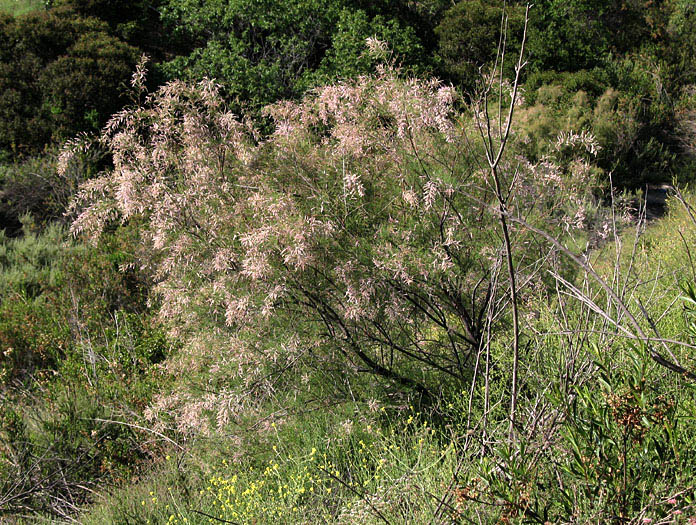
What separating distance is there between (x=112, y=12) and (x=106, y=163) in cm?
441

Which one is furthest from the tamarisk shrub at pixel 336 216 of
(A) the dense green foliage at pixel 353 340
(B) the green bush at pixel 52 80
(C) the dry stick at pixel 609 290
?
(B) the green bush at pixel 52 80

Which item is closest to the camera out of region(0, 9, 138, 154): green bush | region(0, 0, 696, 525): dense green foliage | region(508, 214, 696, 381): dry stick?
region(508, 214, 696, 381): dry stick

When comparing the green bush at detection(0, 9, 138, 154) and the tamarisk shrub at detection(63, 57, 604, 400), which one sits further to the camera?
the green bush at detection(0, 9, 138, 154)

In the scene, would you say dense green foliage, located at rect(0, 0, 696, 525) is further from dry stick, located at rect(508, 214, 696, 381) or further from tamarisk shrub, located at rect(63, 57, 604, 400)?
dry stick, located at rect(508, 214, 696, 381)

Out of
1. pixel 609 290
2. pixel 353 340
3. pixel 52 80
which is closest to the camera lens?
pixel 609 290

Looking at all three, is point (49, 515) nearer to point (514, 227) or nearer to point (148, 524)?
point (148, 524)

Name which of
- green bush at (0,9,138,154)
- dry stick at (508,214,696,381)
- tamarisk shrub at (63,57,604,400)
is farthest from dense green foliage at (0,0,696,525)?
green bush at (0,9,138,154)

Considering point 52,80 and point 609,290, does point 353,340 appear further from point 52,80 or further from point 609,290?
point 52,80

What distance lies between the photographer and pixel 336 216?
3639 millimetres

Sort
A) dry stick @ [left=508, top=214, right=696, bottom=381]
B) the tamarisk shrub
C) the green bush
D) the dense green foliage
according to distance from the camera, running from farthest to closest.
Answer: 1. the green bush
2. the tamarisk shrub
3. the dense green foliage
4. dry stick @ [left=508, top=214, right=696, bottom=381]

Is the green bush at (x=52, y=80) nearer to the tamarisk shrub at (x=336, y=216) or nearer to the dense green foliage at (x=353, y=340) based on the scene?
the dense green foliage at (x=353, y=340)

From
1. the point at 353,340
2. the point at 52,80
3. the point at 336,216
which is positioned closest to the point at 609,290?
the point at 336,216

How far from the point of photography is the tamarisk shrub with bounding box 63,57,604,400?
144 inches

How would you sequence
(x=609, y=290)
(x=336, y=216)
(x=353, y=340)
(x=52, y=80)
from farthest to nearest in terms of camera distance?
(x=52, y=80) → (x=353, y=340) → (x=336, y=216) → (x=609, y=290)
